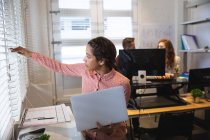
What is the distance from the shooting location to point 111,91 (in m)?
1.13

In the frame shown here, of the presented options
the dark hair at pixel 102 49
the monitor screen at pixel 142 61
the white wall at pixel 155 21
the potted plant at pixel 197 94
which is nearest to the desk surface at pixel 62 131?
the dark hair at pixel 102 49

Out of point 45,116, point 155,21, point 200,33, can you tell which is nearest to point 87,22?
point 155,21

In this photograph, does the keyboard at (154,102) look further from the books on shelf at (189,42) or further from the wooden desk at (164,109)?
the books on shelf at (189,42)

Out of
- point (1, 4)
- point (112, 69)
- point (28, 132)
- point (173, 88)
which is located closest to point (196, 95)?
point (173, 88)

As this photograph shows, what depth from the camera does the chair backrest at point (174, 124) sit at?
205cm

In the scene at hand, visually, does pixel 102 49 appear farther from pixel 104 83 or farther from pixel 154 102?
pixel 154 102

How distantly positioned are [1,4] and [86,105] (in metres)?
0.74

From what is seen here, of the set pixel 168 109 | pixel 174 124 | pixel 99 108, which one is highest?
pixel 99 108

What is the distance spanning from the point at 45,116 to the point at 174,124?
122cm

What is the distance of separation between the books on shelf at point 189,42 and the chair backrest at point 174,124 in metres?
1.85

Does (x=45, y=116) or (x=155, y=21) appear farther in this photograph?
(x=155, y=21)

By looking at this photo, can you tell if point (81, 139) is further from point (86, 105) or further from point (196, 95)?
point (196, 95)

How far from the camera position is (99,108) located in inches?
44.6

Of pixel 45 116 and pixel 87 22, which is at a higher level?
pixel 87 22
